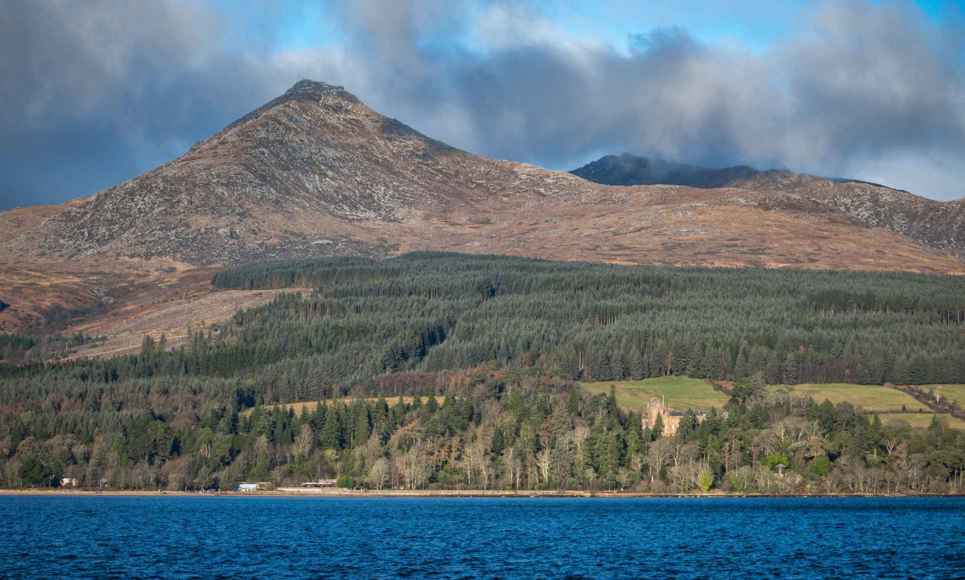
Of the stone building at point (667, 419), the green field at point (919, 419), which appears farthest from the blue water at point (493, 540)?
the stone building at point (667, 419)

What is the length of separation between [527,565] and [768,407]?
109223 millimetres

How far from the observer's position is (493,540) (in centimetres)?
10438

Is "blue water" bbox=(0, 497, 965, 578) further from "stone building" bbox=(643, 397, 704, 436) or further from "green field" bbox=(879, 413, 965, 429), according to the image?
"stone building" bbox=(643, 397, 704, 436)

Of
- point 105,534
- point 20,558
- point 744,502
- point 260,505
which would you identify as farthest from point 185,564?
point 744,502

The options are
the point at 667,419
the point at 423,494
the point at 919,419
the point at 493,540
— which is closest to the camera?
the point at 493,540

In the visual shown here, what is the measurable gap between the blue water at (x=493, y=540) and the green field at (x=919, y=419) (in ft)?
81.8

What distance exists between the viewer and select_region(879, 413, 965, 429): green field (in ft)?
602

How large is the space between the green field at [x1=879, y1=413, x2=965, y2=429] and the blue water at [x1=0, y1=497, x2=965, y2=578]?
24.9m

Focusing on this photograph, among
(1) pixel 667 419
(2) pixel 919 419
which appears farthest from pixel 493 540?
(2) pixel 919 419

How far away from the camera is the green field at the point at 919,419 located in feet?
602

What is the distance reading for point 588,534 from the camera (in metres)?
110

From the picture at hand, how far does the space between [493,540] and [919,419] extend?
4152 inches

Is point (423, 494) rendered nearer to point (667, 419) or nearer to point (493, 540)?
point (667, 419)

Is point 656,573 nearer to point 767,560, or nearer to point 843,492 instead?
point 767,560
